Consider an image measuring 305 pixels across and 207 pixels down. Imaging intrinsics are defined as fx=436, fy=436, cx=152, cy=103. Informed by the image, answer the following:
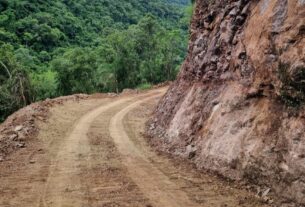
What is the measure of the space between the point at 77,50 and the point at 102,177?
4278 centimetres

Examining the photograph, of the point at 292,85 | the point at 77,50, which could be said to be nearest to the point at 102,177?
the point at 292,85

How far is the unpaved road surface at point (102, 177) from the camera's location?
1063cm

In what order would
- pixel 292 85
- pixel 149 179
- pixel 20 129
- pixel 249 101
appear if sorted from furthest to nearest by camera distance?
pixel 20 129 → pixel 249 101 → pixel 149 179 → pixel 292 85

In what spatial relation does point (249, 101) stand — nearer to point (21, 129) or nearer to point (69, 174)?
point (69, 174)

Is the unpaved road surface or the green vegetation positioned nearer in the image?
the green vegetation

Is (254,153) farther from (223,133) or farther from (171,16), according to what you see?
(171,16)

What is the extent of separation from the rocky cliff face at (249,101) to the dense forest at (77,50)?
73.8 ft

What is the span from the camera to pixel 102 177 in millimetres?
12891

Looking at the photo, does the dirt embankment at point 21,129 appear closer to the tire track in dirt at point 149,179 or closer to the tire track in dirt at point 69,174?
the tire track in dirt at point 69,174

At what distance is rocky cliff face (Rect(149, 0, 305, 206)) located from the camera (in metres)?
10.5

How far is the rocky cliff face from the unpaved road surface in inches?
30.4

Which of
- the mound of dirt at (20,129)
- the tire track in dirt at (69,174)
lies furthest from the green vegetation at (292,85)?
the mound of dirt at (20,129)

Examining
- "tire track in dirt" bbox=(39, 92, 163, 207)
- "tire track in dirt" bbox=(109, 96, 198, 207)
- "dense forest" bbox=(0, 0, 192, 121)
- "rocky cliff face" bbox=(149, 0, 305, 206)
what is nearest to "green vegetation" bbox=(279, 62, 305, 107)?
"rocky cliff face" bbox=(149, 0, 305, 206)

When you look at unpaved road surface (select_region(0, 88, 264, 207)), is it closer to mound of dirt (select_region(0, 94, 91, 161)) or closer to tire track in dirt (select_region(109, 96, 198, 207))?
tire track in dirt (select_region(109, 96, 198, 207))
